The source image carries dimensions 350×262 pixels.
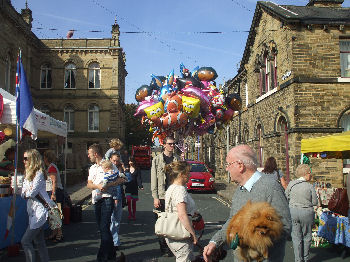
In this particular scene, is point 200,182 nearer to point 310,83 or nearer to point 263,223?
point 310,83

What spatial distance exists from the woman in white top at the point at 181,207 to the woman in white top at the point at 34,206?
1.88 m

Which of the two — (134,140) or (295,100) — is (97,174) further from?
(134,140)

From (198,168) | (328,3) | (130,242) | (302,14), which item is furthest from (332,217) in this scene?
(328,3)

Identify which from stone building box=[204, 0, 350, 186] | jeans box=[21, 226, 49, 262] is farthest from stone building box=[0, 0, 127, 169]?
jeans box=[21, 226, 49, 262]

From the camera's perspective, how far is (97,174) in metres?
5.57

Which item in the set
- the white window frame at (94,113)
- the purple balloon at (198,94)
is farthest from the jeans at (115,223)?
the white window frame at (94,113)

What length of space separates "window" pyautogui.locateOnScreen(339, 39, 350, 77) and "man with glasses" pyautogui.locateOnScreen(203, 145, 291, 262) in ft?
42.9

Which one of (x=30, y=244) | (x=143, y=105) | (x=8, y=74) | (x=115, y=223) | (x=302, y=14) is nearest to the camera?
(x=30, y=244)

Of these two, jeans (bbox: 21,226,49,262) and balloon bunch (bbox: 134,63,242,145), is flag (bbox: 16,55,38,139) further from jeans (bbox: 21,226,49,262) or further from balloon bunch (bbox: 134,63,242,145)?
balloon bunch (bbox: 134,63,242,145)

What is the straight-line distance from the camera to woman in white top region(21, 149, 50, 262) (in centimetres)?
459

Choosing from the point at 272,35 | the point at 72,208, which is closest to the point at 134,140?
the point at 272,35

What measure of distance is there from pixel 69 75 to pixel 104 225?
3390 cm

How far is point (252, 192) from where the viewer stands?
279 centimetres

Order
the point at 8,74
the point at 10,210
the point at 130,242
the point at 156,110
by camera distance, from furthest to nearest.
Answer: the point at 8,74, the point at 156,110, the point at 130,242, the point at 10,210
